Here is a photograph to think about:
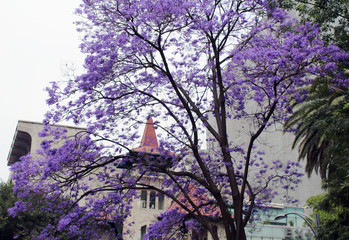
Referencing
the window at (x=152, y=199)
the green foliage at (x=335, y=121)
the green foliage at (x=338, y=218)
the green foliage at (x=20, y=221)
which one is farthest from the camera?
the green foliage at (x=20, y=221)

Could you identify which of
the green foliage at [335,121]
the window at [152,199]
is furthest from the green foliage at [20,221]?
the green foliage at [335,121]

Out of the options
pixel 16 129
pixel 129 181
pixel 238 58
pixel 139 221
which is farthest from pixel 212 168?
pixel 16 129

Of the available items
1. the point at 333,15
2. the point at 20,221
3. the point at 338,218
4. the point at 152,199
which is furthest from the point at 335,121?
the point at 20,221

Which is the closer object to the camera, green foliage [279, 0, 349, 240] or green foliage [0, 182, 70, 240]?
green foliage [279, 0, 349, 240]

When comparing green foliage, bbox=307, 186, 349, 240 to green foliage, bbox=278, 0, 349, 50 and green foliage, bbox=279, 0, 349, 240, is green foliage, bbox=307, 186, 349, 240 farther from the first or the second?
green foliage, bbox=278, 0, 349, 50

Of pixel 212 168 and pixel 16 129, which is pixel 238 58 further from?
pixel 16 129

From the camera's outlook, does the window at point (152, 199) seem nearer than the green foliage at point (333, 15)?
No

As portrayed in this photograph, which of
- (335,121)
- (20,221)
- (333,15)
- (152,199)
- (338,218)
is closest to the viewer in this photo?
(335,121)

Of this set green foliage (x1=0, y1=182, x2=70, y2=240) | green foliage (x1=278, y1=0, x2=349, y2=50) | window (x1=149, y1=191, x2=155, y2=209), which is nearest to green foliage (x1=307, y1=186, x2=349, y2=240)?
green foliage (x1=278, y1=0, x2=349, y2=50)

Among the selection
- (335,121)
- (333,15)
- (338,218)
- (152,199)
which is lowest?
(338,218)

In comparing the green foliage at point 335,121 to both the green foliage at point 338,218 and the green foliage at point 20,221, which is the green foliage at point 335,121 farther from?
the green foliage at point 20,221

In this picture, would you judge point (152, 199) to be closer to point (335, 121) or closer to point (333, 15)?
point (335, 121)

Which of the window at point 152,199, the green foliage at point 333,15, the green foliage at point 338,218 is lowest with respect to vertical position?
the green foliage at point 338,218

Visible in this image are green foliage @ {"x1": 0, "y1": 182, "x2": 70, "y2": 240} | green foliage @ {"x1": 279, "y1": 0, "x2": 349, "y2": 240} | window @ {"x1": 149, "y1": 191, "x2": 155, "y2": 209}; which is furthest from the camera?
green foliage @ {"x1": 0, "y1": 182, "x2": 70, "y2": 240}
